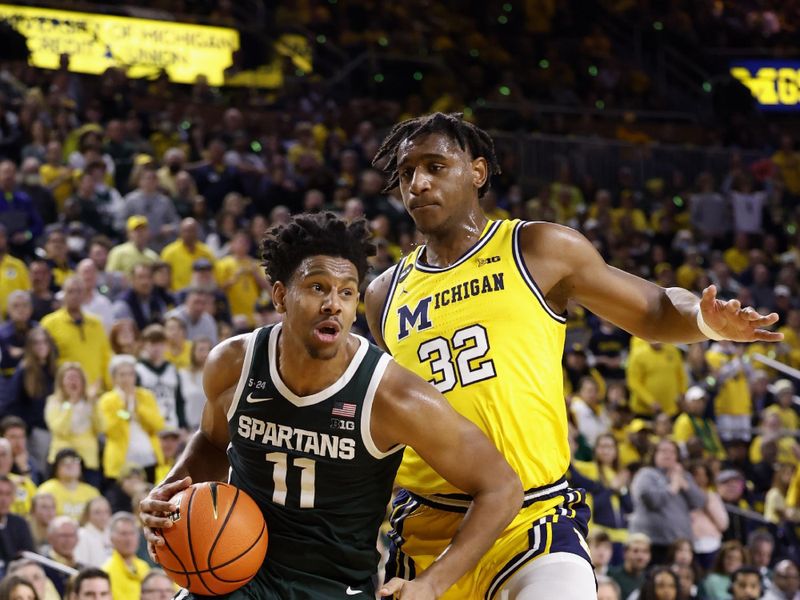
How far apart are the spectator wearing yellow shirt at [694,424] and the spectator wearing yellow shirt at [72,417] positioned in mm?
5897

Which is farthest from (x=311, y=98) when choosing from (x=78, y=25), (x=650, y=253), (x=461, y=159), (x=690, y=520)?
(x=461, y=159)

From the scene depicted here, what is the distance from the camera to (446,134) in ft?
15.0

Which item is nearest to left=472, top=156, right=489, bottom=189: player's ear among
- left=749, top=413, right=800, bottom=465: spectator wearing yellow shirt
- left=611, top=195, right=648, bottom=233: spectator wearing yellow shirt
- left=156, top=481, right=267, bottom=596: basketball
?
left=156, top=481, right=267, bottom=596: basketball

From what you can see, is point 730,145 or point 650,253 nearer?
point 650,253

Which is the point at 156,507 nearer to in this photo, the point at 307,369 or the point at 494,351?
the point at 307,369

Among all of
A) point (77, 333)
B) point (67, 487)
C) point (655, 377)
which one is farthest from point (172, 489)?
point (655, 377)

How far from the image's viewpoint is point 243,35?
17750 mm

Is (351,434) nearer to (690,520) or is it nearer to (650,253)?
(690,520)

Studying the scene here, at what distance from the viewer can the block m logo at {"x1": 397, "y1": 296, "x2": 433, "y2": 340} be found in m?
4.49

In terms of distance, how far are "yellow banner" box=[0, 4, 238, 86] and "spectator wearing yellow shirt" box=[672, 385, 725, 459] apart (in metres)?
7.65

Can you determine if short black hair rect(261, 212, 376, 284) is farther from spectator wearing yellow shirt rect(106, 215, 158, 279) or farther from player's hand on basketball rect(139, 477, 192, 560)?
spectator wearing yellow shirt rect(106, 215, 158, 279)

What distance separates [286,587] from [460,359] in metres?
0.98

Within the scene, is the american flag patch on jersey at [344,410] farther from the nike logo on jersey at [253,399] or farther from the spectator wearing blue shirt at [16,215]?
the spectator wearing blue shirt at [16,215]

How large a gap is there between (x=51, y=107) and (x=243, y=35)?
552 centimetres
